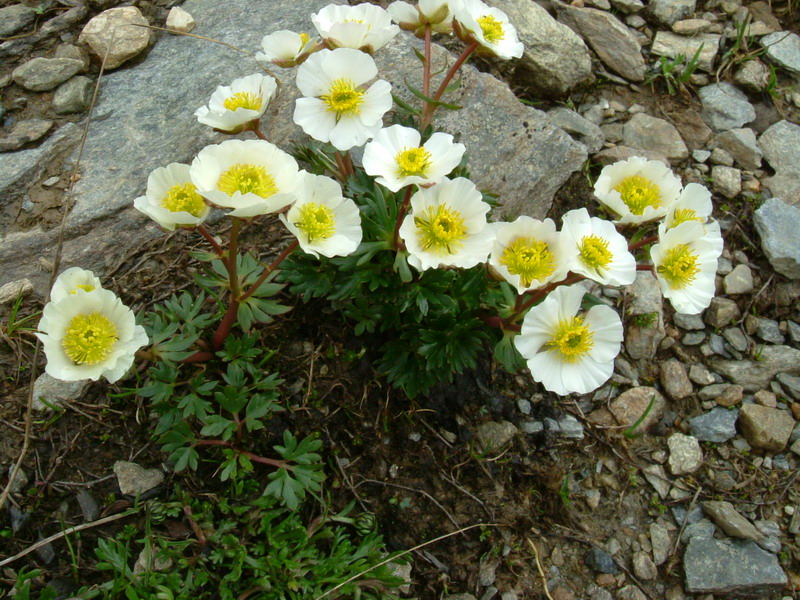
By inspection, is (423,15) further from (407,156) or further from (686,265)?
(686,265)

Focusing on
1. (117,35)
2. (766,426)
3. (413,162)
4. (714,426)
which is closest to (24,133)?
(117,35)

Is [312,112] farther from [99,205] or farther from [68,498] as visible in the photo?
[68,498]

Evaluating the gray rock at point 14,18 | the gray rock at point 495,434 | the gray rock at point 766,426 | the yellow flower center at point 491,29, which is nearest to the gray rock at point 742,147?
Answer: the gray rock at point 766,426

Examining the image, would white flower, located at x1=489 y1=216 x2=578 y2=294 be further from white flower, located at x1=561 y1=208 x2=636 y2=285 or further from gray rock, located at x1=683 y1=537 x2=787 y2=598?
gray rock, located at x1=683 y1=537 x2=787 y2=598

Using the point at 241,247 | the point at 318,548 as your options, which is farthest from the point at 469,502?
the point at 241,247

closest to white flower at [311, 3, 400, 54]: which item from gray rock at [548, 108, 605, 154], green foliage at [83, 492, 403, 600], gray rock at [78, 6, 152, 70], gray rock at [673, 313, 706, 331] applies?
gray rock at [78, 6, 152, 70]
